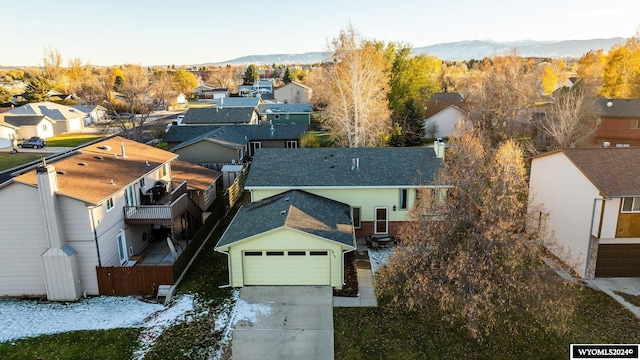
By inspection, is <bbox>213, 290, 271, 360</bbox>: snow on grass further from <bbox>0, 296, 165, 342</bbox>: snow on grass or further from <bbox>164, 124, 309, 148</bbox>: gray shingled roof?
<bbox>164, 124, 309, 148</bbox>: gray shingled roof

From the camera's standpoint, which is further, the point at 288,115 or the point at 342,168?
the point at 288,115

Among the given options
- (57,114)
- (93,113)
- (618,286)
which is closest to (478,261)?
(618,286)

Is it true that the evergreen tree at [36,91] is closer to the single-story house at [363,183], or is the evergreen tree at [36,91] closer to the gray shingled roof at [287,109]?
the gray shingled roof at [287,109]

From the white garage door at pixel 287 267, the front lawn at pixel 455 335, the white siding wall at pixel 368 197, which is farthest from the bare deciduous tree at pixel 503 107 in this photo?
the white garage door at pixel 287 267

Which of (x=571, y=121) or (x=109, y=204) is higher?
(x=571, y=121)

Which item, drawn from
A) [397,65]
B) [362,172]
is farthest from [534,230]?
[397,65]

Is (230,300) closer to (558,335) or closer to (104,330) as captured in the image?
(104,330)

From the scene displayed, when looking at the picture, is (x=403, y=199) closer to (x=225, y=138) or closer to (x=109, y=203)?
(x=109, y=203)
